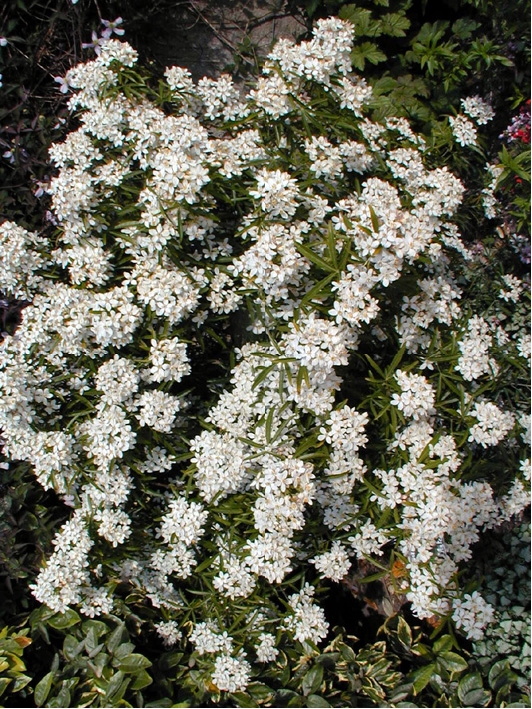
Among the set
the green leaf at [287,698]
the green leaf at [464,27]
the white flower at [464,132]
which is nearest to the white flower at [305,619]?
the green leaf at [287,698]

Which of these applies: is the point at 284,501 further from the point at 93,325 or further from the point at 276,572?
the point at 93,325

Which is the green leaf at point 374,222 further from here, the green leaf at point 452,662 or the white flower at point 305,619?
the green leaf at point 452,662

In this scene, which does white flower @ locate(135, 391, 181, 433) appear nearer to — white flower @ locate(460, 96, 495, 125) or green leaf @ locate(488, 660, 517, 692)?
green leaf @ locate(488, 660, 517, 692)

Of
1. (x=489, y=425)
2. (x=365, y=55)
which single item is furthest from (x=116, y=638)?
(x=365, y=55)

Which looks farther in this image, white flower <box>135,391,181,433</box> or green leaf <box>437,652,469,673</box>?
green leaf <box>437,652,469,673</box>

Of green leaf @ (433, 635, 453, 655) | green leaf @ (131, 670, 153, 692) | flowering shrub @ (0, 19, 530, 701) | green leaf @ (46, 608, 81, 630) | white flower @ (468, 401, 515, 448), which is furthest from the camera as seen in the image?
green leaf @ (433, 635, 453, 655)

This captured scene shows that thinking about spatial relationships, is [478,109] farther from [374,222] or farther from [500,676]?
[500,676]

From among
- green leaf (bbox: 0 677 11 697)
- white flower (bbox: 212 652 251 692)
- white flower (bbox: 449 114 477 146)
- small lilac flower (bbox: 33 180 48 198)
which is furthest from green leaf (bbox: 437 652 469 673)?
small lilac flower (bbox: 33 180 48 198)
